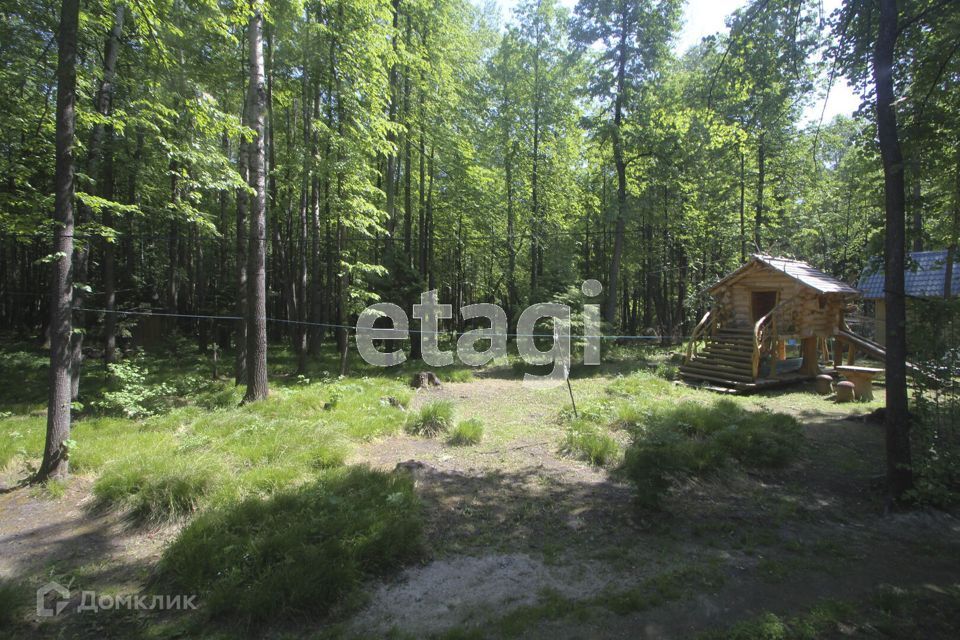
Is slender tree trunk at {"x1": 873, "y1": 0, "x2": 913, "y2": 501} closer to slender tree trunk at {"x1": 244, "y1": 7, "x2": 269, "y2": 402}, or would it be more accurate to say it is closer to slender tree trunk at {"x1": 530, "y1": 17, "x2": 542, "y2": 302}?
slender tree trunk at {"x1": 244, "y1": 7, "x2": 269, "y2": 402}

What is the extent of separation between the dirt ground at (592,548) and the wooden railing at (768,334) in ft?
17.8

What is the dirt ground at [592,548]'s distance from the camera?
3.16 meters

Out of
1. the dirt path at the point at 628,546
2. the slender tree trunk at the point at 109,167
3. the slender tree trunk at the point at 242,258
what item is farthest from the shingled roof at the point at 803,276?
the slender tree trunk at the point at 109,167

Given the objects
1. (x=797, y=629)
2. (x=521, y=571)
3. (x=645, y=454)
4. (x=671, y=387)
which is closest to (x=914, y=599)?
(x=797, y=629)

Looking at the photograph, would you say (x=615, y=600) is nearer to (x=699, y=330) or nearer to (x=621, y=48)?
(x=699, y=330)

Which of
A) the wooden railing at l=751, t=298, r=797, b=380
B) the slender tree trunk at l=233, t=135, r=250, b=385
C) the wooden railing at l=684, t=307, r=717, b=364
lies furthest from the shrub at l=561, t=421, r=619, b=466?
the slender tree trunk at l=233, t=135, r=250, b=385

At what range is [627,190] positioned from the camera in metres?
19.0

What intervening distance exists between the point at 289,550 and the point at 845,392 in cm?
1234

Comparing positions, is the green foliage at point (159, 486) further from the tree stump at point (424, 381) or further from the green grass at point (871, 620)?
the tree stump at point (424, 381)

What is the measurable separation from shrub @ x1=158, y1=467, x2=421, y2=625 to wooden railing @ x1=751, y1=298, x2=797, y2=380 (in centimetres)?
1074

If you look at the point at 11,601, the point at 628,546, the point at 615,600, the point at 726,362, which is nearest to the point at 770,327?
the point at 726,362

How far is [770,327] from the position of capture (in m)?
12.5

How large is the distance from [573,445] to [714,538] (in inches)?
101

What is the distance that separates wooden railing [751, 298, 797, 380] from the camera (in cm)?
1159
